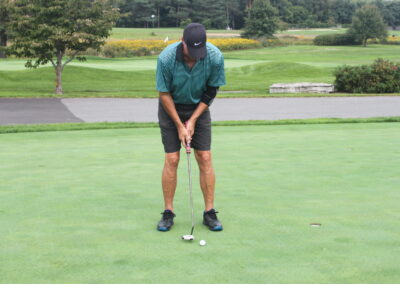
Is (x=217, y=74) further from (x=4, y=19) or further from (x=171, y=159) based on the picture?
(x=4, y=19)

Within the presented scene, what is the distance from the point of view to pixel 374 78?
2784 cm

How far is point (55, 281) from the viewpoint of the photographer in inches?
151

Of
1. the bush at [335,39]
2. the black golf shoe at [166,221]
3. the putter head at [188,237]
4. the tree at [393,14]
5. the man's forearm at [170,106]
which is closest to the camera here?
the putter head at [188,237]

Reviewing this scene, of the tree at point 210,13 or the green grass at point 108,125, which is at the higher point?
the tree at point 210,13

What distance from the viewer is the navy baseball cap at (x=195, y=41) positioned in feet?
16.2

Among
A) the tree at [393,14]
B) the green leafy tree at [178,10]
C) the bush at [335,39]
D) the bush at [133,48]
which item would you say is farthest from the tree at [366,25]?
the tree at [393,14]

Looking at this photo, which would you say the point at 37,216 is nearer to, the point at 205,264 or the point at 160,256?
the point at 160,256

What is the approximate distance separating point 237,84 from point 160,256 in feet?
97.8

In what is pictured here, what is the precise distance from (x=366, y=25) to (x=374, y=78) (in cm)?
5351

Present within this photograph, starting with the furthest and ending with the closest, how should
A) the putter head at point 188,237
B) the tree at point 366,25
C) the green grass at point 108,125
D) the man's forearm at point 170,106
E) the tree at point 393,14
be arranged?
the tree at point 393,14 → the tree at point 366,25 → the green grass at point 108,125 → the man's forearm at point 170,106 → the putter head at point 188,237

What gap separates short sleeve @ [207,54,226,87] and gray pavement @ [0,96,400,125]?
12.1 metres

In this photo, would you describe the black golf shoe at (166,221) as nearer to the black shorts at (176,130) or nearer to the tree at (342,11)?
the black shorts at (176,130)

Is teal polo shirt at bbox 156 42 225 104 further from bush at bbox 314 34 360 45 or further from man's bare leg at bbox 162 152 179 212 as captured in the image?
bush at bbox 314 34 360 45

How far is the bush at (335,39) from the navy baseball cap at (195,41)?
72815 millimetres
